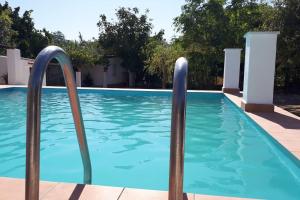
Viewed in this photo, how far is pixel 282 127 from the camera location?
673 centimetres

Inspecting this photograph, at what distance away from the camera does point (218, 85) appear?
2350cm

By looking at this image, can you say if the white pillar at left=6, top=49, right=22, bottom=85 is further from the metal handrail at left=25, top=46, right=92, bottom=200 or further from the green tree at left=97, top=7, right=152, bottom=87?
the metal handrail at left=25, top=46, right=92, bottom=200

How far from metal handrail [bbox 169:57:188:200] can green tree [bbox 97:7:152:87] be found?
2455cm

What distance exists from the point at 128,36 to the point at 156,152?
72.9 ft

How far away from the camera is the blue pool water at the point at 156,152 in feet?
14.8

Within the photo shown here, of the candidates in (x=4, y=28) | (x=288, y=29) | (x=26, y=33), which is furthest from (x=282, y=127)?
(x=26, y=33)

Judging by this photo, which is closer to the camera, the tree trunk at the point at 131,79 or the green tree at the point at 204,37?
the green tree at the point at 204,37

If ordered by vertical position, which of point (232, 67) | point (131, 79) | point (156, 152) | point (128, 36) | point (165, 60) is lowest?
point (156, 152)

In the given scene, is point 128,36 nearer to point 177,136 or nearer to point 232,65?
point 232,65

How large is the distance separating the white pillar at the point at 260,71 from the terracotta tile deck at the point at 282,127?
14.9 inches

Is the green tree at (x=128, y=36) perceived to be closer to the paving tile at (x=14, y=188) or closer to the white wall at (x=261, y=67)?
the white wall at (x=261, y=67)

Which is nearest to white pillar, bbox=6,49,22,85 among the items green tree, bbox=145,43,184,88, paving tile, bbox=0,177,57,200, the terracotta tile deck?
green tree, bbox=145,43,184,88

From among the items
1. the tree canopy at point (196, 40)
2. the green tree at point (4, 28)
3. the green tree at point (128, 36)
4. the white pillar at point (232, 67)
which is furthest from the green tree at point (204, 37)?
the green tree at point (4, 28)

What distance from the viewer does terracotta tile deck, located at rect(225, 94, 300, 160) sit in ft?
17.1
